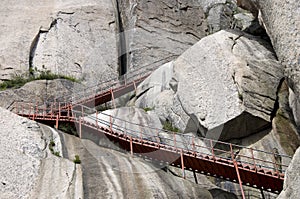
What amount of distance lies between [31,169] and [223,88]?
7964mm

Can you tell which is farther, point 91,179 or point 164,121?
point 164,121

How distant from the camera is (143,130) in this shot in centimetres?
1666

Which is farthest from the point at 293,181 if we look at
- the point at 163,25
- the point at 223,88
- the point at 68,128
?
the point at 163,25

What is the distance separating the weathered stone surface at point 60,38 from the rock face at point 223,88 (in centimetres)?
607

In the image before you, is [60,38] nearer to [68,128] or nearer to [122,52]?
[122,52]

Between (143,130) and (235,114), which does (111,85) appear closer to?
(143,130)

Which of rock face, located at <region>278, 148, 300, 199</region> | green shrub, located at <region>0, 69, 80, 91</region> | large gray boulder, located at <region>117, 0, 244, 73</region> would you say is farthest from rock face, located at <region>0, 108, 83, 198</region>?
large gray boulder, located at <region>117, 0, 244, 73</region>

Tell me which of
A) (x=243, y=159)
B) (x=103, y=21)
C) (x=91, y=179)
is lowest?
(x=243, y=159)

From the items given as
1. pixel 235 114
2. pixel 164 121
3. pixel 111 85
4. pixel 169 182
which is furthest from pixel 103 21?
pixel 169 182

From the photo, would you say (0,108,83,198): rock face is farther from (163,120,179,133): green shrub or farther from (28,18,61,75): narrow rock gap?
(28,18,61,75): narrow rock gap

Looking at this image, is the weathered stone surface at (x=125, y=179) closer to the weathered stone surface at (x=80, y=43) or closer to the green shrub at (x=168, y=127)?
the green shrub at (x=168, y=127)

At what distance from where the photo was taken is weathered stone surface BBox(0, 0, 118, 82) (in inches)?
923

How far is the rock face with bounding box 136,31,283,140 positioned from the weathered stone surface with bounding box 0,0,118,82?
6.07 metres

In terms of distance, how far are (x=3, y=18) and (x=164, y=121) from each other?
12217mm
